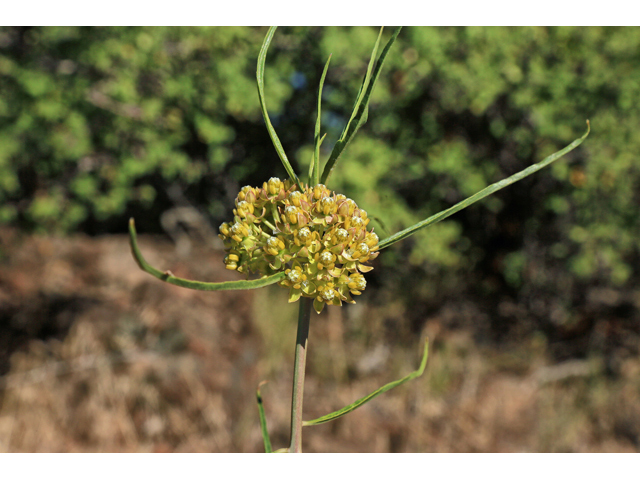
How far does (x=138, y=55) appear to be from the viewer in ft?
8.07

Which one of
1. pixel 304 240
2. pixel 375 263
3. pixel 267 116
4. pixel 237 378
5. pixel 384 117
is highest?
pixel 384 117

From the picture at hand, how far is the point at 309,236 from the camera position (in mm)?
359

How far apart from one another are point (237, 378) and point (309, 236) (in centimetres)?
204

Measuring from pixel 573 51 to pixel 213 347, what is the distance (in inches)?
97.4

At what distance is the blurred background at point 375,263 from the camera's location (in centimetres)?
216

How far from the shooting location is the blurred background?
216 centimetres

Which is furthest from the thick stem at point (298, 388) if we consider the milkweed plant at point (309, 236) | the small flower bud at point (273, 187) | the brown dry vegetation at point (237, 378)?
the brown dry vegetation at point (237, 378)

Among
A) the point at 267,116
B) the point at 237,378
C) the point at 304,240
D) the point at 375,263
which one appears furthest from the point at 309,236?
the point at 375,263

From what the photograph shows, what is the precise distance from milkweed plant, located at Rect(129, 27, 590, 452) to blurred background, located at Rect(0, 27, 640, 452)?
1.71 meters

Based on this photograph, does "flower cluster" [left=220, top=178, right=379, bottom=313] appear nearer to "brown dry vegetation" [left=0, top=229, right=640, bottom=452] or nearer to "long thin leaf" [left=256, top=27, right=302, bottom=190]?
"long thin leaf" [left=256, top=27, right=302, bottom=190]

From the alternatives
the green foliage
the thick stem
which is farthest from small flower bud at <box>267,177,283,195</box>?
the green foliage

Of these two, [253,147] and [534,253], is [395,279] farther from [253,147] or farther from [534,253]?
[253,147]

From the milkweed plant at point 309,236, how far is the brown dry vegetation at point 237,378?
172cm

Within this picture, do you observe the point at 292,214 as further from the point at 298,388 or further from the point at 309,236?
the point at 298,388
